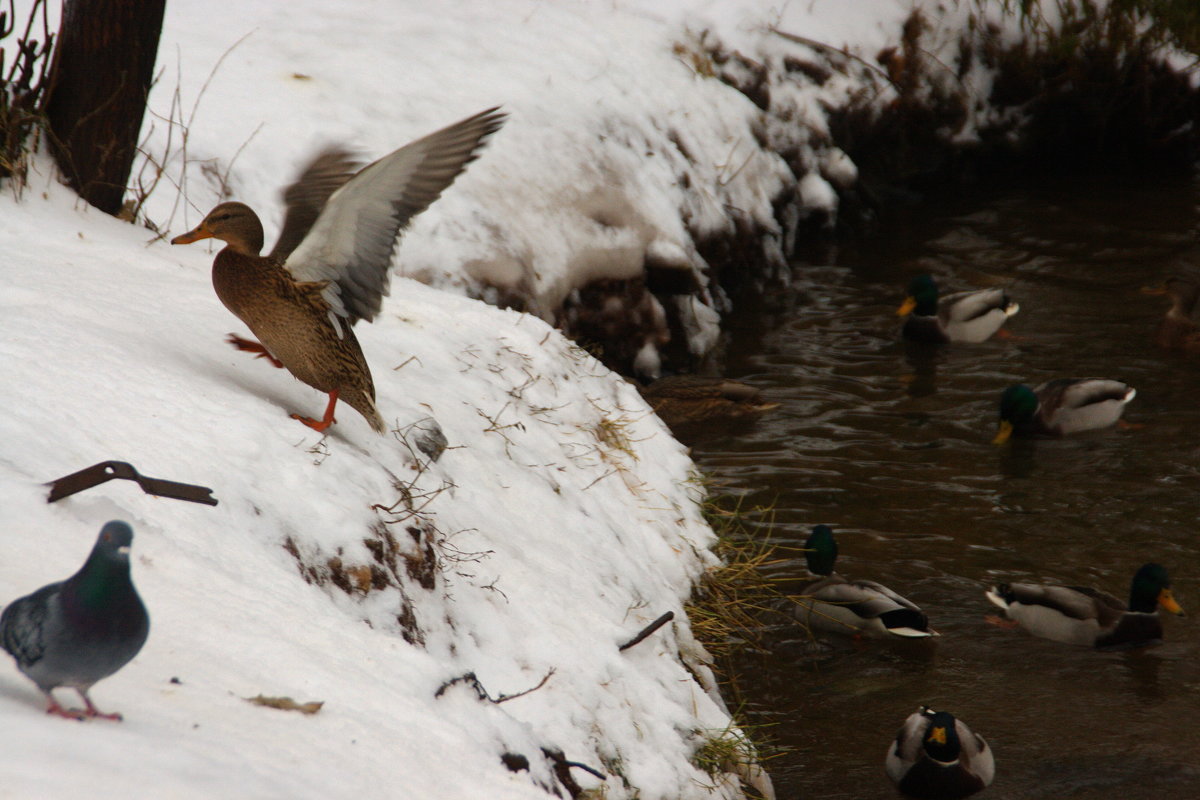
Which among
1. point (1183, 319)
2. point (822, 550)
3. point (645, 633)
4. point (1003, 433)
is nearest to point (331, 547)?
point (645, 633)

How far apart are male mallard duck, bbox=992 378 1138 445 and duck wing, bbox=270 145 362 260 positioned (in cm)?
488

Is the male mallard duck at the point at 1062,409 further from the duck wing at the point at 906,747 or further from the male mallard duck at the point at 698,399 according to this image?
the duck wing at the point at 906,747

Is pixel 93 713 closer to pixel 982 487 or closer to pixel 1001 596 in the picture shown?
pixel 1001 596

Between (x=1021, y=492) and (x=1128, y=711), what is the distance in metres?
2.09

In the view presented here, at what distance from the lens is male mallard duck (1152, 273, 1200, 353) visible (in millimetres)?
8312

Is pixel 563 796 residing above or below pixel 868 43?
below

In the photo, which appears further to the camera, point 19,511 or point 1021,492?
point 1021,492

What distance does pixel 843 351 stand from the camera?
8.85 m

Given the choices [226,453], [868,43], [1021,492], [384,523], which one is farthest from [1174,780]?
[868,43]

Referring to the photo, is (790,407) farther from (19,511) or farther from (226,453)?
(19,511)

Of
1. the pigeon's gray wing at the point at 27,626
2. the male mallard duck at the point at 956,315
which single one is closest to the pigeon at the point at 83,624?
the pigeon's gray wing at the point at 27,626

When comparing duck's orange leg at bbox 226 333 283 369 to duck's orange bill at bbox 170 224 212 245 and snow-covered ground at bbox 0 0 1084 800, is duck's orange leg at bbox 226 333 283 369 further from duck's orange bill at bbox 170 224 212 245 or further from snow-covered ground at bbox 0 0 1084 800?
duck's orange bill at bbox 170 224 212 245

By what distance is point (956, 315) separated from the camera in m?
8.79

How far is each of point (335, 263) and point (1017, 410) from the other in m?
5.02
